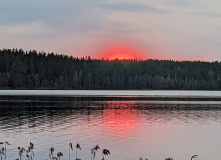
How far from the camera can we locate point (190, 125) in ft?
151

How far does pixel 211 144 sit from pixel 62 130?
14.7m

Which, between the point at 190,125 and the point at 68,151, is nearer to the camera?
the point at 68,151

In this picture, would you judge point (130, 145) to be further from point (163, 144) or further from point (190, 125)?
point (190, 125)

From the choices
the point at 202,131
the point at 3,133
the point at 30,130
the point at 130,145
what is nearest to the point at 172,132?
the point at 202,131

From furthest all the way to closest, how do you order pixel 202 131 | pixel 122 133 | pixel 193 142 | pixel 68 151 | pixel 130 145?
pixel 202 131, pixel 122 133, pixel 193 142, pixel 130 145, pixel 68 151

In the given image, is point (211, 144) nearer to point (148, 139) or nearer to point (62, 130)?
point (148, 139)

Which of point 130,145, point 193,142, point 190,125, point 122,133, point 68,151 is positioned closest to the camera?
point 68,151

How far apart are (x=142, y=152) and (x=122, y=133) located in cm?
988

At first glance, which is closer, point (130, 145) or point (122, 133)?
point (130, 145)

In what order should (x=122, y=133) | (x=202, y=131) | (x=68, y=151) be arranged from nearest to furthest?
(x=68, y=151) → (x=122, y=133) → (x=202, y=131)

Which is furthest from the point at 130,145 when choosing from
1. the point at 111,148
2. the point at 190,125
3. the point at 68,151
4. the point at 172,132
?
the point at 190,125

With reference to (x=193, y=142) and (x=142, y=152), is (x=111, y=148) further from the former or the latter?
(x=193, y=142)

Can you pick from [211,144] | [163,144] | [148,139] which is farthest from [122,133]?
[211,144]

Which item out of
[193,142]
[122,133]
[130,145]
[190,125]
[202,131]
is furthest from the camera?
[190,125]
